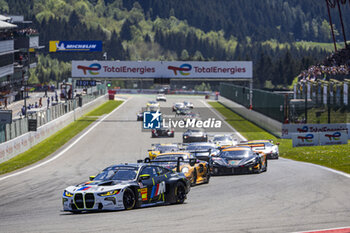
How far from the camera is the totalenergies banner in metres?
80.8

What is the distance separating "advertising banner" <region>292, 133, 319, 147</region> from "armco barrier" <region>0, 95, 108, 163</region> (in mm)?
18833

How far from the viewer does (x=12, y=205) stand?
64.2 feet

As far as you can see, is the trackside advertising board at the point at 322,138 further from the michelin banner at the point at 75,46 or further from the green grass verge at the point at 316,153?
the michelin banner at the point at 75,46

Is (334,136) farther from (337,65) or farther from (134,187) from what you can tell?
(337,65)

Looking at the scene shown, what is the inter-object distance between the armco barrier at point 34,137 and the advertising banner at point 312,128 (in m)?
20.2

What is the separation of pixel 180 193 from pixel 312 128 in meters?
31.8

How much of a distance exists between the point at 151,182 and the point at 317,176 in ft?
30.9

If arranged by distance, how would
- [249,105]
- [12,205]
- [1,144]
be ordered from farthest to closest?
[249,105] < [1,144] < [12,205]

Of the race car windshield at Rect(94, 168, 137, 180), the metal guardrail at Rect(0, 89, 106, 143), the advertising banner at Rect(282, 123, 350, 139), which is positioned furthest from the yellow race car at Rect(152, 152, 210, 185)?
the advertising banner at Rect(282, 123, 350, 139)

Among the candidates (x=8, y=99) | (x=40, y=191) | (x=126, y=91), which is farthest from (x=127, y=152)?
(x=126, y=91)

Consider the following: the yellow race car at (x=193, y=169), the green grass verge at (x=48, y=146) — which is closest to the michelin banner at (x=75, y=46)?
the green grass verge at (x=48, y=146)

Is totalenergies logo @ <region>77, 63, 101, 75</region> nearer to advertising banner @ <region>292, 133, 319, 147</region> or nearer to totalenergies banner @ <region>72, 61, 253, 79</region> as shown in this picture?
totalenergies banner @ <region>72, 61, 253, 79</region>

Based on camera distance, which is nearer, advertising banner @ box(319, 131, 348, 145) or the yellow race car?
the yellow race car

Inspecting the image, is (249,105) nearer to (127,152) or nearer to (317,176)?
(127,152)
